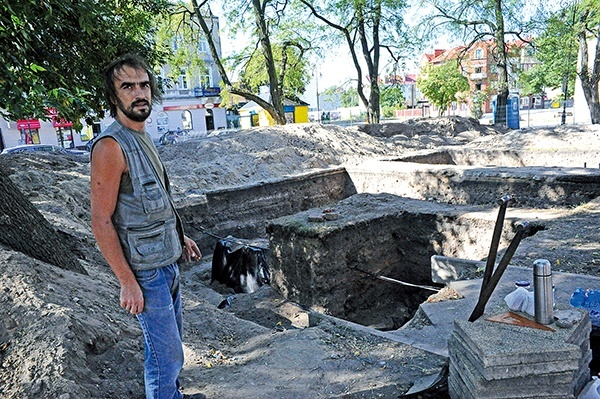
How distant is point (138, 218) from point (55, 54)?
3.56 meters

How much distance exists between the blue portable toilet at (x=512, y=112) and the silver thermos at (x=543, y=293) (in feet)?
70.9

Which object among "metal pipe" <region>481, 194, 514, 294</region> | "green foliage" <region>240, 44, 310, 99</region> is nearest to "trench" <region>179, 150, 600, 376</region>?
"metal pipe" <region>481, 194, 514, 294</region>

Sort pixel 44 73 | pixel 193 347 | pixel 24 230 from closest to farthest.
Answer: pixel 193 347 < pixel 24 230 < pixel 44 73

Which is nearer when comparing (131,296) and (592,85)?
(131,296)

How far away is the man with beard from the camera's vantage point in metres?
2.16

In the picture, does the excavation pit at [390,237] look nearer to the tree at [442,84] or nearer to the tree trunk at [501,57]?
the tree trunk at [501,57]

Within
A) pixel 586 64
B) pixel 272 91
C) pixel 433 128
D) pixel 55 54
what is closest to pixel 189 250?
pixel 55 54

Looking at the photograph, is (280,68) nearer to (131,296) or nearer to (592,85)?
(592,85)

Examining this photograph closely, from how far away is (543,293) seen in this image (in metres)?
2.38

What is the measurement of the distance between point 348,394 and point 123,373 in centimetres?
141

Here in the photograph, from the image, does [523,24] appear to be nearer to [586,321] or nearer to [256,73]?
[256,73]

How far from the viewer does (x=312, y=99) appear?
8031 cm

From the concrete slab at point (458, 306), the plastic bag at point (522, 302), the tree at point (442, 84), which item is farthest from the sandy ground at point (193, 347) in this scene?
the tree at point (442, 84)

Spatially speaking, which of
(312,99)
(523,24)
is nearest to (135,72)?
(523,24)
